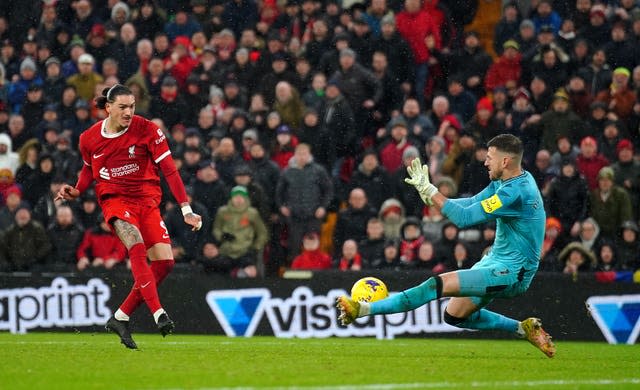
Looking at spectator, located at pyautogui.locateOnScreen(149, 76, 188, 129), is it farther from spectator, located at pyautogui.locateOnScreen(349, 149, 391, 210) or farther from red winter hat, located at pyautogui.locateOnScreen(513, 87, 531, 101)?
red winter hat, located at pyautogui.locateOnScreen(513, 87, 531, 101)

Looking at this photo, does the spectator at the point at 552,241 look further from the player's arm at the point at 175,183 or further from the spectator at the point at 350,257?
the player's arm at the point at 175,183

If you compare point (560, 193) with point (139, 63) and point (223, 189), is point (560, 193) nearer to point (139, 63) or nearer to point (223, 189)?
point (223, 189)

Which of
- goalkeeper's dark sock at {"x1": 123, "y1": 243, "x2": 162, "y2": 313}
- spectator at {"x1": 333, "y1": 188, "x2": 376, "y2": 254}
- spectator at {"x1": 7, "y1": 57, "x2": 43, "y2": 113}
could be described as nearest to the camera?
goalkeeper's dark sock at {"x1": 123, "y1": 243, "x2": 162, "y2": 313}

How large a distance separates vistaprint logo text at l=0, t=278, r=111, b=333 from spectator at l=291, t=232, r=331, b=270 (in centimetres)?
275

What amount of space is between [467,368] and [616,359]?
2148mm

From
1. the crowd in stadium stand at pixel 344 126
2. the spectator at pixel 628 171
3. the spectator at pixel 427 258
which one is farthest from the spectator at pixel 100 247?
the spectator at pixel 628 171

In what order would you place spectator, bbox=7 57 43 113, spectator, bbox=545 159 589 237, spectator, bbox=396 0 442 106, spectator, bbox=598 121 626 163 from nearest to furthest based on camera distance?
spectator, bbox=545 159 589 237, spectator, bbox=598 121 626 163, spectator, bbox=396 0 442 106, spectator, bbox=7 57 43 113

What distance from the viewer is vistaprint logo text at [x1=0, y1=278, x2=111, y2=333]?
680 inches

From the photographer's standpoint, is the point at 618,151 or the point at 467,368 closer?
the point at 467,368

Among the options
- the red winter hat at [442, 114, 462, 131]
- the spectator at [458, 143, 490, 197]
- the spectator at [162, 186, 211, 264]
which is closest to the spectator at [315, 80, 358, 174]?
the red winter hat at [442, 114, 462, 131]

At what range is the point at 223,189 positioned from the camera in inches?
745

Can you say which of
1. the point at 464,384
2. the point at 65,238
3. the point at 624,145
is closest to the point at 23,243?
the point at 65,238

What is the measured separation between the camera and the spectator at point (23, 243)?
1848cm

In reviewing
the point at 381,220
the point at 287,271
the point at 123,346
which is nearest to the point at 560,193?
the point at 381,220
